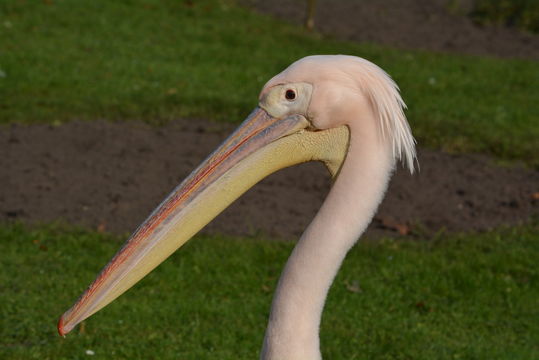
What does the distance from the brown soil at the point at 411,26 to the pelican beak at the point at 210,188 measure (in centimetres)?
966

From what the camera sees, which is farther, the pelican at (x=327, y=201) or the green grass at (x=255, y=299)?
the green grass at (x=255, y=299)

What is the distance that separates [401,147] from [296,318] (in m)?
0.71

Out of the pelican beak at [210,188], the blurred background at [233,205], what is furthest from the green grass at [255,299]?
the pelican beak at [210,188]

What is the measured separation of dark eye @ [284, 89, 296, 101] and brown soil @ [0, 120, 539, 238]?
3.47 m

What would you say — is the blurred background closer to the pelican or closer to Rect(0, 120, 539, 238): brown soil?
Rect(0, 120, 539, 238): brown soil

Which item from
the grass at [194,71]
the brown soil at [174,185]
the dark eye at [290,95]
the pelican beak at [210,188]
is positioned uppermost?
the dark eye at [290,95]

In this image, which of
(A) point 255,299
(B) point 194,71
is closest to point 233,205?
(A) point 255,299

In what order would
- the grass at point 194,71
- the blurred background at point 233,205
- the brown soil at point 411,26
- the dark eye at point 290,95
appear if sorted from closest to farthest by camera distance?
the dark eye at point 290,95
the blurred background at point 233,205
the grass at point 194,71
the brown soil at point 411,26

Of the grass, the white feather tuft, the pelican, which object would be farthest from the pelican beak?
the grass

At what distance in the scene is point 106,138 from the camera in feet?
26.6

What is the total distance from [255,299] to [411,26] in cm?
900

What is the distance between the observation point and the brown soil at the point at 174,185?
684cm

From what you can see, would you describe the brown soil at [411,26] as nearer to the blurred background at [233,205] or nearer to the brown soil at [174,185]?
the blurred background at [233,205]

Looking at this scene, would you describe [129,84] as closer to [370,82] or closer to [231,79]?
[231,79]
